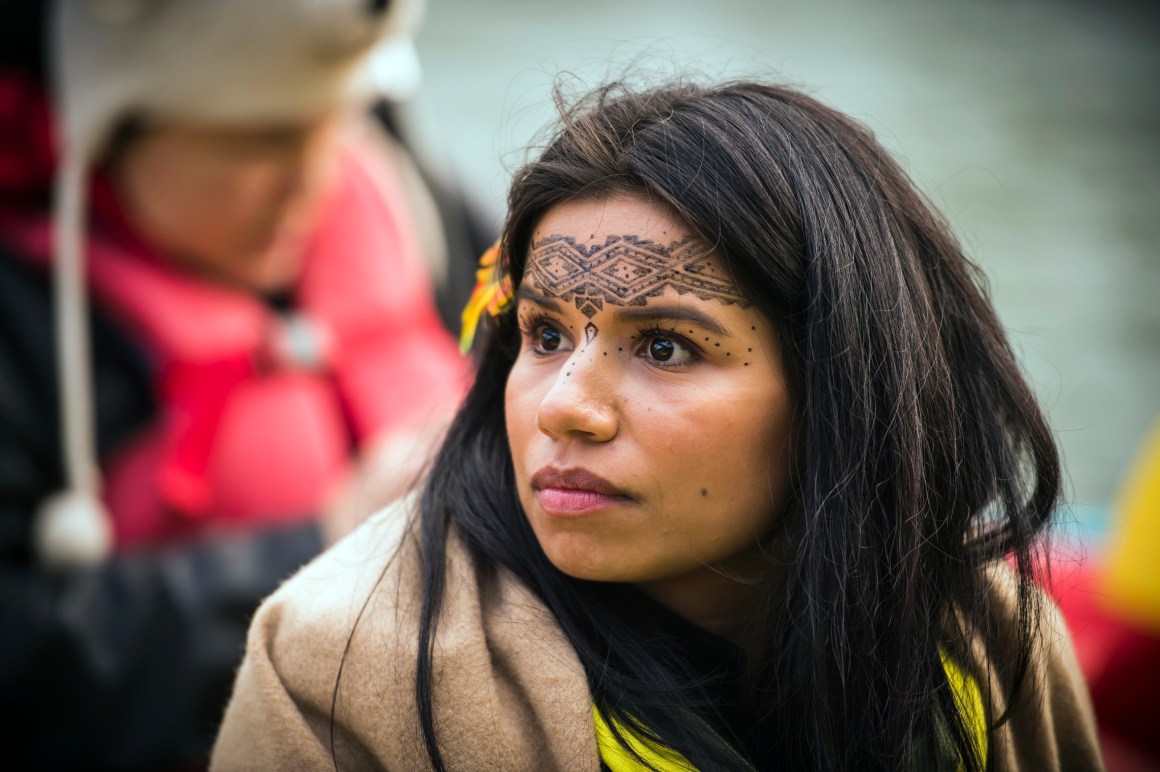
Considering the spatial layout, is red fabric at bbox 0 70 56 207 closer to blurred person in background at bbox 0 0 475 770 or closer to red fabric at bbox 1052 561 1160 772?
blurred person in background at bbox 0 0 475 770

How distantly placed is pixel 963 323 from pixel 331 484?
64.6 inches

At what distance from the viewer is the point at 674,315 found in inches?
51.9

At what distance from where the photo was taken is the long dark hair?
1.36m

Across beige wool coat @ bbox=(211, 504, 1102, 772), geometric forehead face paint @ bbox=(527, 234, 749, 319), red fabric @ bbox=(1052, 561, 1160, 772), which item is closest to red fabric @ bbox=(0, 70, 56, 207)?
A: beige wool coat @ bbox=(211, 504, 1102, 772)

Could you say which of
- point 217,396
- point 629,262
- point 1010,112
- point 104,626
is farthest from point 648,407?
point 1010,112

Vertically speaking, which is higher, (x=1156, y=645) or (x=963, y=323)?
(x=963, y=323)

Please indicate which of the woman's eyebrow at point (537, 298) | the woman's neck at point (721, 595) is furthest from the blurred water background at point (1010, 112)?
the woman's neck at point (721, 595)

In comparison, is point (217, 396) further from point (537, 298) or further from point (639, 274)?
point (639, 274)

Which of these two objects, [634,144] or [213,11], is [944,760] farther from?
[213,11]

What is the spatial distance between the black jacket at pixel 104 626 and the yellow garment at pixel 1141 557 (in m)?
1.91

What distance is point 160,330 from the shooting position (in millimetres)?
2547

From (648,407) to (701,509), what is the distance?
15 cm

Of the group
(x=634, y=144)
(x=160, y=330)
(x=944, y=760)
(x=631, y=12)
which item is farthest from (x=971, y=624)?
(x=631, y=12)

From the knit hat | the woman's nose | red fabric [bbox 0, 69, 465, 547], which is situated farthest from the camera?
red fabric [bbox 0, 69, 465, 547]
